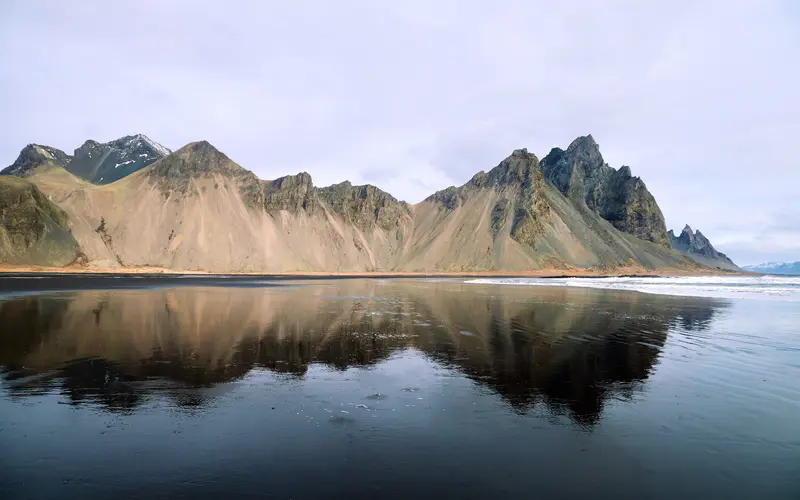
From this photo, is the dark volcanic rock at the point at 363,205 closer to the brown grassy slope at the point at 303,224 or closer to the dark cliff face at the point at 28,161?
the brown grassy slope at the point at 303,224

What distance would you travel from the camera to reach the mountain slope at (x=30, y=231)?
330ft

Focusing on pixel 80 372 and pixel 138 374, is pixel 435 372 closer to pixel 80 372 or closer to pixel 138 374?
pixel 138 374

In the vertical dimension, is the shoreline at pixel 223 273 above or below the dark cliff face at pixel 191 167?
below

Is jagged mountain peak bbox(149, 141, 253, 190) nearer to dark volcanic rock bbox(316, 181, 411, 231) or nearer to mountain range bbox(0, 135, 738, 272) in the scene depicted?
mountain range bbox(0, 135, 738, 272)

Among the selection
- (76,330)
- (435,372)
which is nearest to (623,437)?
(435,372)

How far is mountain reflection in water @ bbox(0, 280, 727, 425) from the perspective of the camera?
13031 mm

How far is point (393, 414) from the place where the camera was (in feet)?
36.6

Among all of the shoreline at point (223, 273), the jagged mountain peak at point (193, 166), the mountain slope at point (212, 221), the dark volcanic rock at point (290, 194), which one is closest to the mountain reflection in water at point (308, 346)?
the shoreline at point (223, 273)

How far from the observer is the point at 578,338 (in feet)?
73.9

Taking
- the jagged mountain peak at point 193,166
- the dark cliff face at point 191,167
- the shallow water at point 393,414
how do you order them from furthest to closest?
the jagged mountain peak at point 193,166, the dark cliff face at point 191,167, the shallow water at point 393,414

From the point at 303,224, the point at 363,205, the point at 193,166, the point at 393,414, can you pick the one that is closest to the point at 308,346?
the point at 393,414

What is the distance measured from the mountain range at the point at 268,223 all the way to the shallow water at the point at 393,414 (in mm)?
114505

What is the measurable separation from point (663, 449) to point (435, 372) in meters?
7.81

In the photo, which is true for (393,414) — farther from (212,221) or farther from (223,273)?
(212,221)
